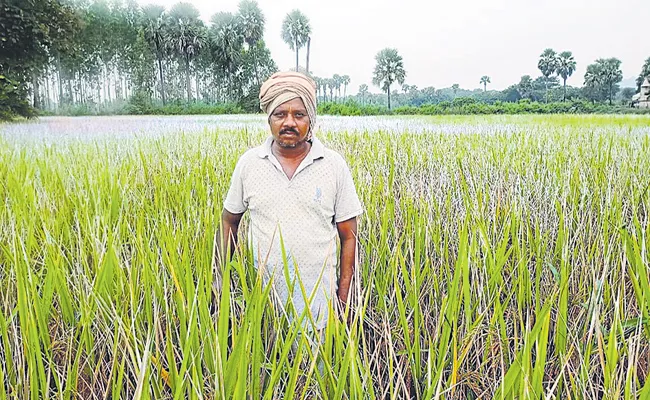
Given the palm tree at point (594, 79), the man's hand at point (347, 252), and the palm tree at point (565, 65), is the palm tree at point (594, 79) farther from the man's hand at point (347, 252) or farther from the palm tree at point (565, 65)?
the man's hand at point (347, 252)

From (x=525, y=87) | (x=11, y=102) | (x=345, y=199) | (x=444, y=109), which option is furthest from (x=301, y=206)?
(x=525, y=87)

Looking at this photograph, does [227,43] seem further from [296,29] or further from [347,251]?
[347,251]

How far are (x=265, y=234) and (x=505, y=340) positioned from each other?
59 cm

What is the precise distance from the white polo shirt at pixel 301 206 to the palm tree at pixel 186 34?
3794 centimetres

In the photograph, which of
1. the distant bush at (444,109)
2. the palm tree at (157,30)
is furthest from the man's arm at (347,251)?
the palm tree at (157,30)

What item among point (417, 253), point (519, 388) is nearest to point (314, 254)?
point (417, 253)

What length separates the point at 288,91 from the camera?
3.63 ft

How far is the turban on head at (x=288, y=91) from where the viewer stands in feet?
3.62

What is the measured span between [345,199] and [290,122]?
0.80ft

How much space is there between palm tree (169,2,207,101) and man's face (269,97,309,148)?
1496 inches

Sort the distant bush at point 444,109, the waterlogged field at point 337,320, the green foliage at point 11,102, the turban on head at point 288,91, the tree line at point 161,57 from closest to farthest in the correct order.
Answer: the waterlogged field at point 337,320
the turban on head at point 288,91
the green foliage at point 11,102
the distant bush at point 444,109
the tree line at point 161,57

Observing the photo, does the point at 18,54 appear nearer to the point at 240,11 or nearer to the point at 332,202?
the point at 332,202

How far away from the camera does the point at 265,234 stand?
3.96ft

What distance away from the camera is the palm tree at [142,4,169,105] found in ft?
121
